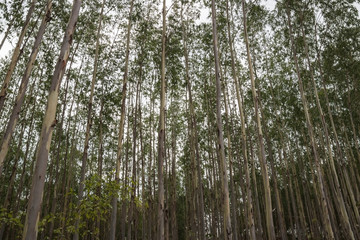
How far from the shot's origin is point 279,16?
9.61 metres

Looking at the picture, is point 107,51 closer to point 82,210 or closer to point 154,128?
point 154,128

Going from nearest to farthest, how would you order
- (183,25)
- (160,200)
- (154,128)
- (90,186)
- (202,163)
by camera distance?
1. (90,186)
2. (160,200)
3. (183,25)
4. (154,128)
5. (202,163)

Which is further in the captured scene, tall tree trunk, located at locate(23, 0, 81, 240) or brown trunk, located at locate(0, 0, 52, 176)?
brown trunk, located at locate(0, 0, 52, 176)

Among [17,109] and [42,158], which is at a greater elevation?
[17,109]

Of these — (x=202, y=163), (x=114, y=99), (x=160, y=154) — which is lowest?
(x=160, y=154)

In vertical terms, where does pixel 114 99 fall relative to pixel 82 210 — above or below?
above

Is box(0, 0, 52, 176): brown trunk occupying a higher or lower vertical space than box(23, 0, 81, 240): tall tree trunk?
higher

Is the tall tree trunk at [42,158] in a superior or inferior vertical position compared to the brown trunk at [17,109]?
inferior

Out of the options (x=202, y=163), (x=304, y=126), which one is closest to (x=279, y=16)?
(x=304, y=126)

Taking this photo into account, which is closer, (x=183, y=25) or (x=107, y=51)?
(x=183, y=25)

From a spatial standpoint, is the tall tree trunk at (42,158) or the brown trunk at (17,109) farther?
the brown trunk at (17,109)

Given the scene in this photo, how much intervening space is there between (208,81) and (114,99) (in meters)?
4.23

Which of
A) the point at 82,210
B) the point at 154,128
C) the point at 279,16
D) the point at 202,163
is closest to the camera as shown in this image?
the point at 82,210

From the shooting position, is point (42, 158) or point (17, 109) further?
point (17, 109)
